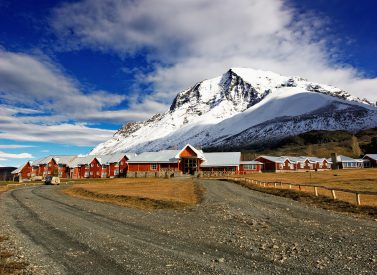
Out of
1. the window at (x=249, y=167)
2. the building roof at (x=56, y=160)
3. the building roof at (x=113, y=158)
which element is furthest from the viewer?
the building roof at (x=56, y=160)

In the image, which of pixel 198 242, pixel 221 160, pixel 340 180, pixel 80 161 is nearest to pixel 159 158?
pixel 221 160

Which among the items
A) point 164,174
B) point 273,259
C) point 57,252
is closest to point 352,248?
point 273,259

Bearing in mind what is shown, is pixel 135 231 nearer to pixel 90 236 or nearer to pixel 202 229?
pixel 90 236

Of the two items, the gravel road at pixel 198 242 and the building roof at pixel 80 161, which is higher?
the building roof at pixel 80 161

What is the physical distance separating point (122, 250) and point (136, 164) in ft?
311

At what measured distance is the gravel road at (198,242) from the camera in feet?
42.0

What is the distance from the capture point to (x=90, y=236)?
18812 millimetres

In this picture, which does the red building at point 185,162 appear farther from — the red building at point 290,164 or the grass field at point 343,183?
the red building at point 290,164

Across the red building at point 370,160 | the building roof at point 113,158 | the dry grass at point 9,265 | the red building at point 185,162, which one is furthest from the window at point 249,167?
the dry grass at point 9,265

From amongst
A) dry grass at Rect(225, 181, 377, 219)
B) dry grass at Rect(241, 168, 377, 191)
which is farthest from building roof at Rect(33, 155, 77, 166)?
dry grass at Rect(225, 181, 377, 219)

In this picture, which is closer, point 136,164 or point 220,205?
point 220,205

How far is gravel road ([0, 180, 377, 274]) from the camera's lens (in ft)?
42.0

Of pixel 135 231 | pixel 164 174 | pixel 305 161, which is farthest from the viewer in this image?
pixel 305 161

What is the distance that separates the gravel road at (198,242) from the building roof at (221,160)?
84722mm
